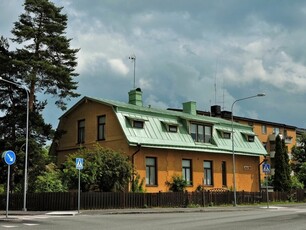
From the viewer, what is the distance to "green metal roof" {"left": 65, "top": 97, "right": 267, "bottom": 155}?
3356 centimetres

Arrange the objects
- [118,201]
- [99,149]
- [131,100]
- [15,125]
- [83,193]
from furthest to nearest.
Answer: [131,100] → [15,125] → [99,149] → [118,201] → [83,193]

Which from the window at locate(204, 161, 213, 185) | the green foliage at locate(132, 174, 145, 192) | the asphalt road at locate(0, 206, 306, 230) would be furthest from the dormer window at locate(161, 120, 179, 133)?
the asphalt road at locate(0, 206, 306, 230)

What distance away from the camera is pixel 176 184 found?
35250 millimetres

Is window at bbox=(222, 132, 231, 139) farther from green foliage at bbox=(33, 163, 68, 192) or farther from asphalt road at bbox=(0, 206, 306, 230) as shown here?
A: asphalt road at bbox=(0, 206, 306, 230)

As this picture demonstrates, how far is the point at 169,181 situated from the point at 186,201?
3.53 meters

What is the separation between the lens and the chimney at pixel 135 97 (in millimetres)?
39781

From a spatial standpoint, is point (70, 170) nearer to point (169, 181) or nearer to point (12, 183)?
point (12, 183)

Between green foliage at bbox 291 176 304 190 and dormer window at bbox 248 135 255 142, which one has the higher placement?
dormer window at bbox 248 135 255 142

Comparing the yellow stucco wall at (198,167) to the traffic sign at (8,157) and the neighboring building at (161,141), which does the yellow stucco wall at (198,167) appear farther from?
the traffic sign at (8,157)

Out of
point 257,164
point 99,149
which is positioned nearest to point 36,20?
point 99,149

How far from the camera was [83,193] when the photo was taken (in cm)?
2667

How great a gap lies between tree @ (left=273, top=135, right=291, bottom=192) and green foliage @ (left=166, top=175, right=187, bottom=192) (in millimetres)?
14238

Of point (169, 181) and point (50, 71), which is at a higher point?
point (50, 71)

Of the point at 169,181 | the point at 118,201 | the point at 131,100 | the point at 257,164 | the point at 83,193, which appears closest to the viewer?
the point at 83,193
